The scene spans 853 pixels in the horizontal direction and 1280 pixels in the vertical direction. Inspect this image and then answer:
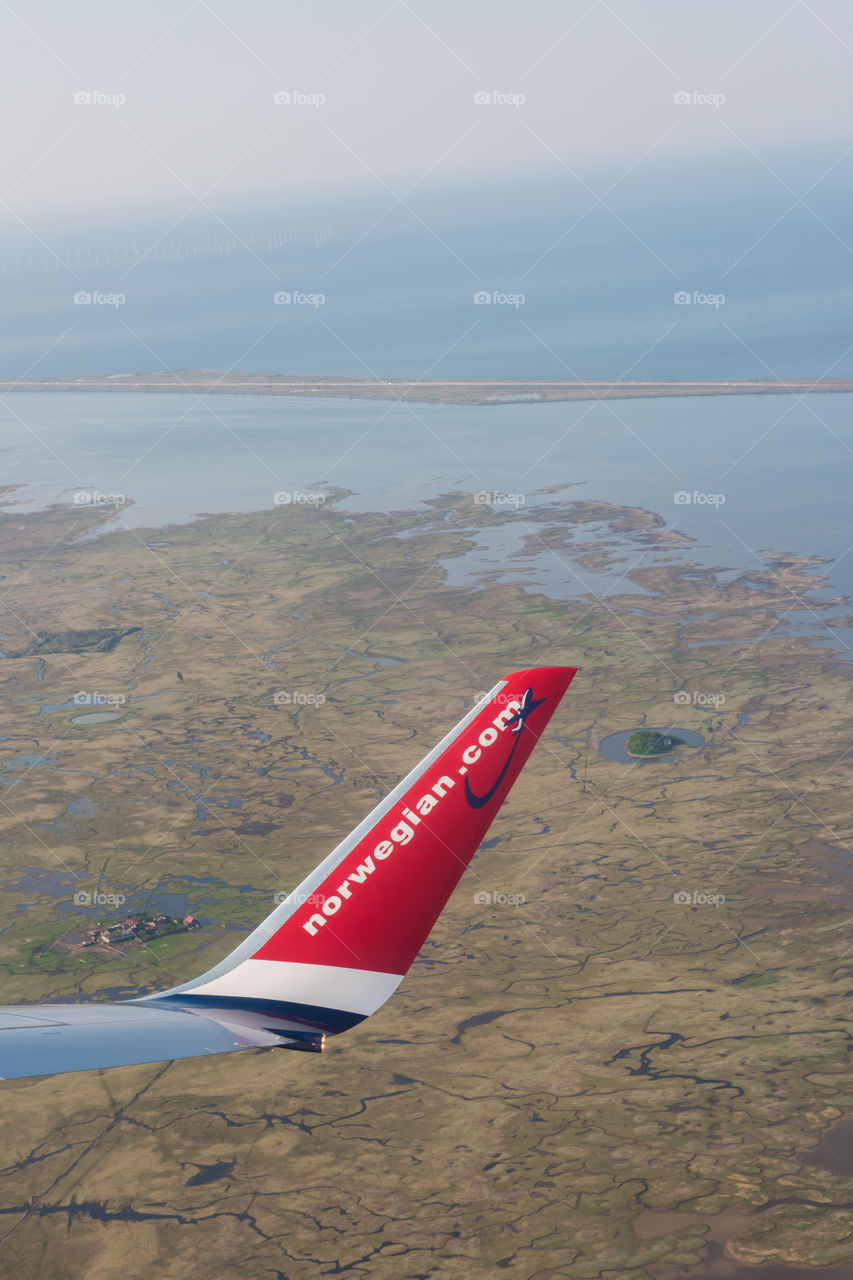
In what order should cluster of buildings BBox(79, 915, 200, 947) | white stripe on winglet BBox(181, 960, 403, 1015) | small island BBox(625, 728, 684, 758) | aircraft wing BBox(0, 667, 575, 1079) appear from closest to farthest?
aircraft wing BBox(0, 667, 575, 1079)
white stripe on winglet BBox(181, 960, 403, 1015)
cluster of buildings BBox(79, 915, 200, 947)
small island BBox(625, 728, 684, 758)

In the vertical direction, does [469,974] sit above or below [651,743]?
below

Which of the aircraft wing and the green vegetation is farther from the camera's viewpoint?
the green vegetation

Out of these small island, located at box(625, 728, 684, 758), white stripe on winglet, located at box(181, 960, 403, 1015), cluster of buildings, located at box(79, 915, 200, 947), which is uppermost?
white stripe on winglet, located at box(181, 960, 403, 1015)

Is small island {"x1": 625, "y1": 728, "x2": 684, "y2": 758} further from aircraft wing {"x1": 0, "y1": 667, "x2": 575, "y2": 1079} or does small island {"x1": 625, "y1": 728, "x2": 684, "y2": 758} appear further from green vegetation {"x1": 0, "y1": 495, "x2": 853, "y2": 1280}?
aircraft wing {"x1": 0, "y1": 667, "x2": 575, "y2": 1079}

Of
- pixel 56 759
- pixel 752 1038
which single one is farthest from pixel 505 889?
pixel 56 759

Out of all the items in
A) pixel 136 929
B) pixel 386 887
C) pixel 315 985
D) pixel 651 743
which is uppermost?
pixel 386 887

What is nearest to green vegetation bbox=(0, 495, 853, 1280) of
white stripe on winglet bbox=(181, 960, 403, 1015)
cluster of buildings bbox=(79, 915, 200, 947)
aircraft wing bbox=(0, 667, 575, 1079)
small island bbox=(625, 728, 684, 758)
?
cluster of buildings bbox=(79, 915, 200, 947)

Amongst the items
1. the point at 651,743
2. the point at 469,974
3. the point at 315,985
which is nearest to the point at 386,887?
the point at 315,985

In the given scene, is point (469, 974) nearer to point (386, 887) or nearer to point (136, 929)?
point (136, 929)

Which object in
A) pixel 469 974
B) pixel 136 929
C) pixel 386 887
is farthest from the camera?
pixel 136 929
